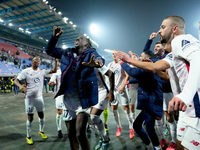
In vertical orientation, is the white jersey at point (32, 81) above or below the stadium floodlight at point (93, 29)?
below

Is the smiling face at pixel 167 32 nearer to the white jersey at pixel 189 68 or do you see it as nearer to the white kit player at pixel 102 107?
the white jersey at pixel 189 68

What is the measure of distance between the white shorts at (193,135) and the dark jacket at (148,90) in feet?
4.59

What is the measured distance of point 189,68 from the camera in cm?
139

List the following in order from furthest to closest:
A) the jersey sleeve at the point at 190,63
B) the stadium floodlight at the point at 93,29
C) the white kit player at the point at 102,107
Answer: the stadium floodlight at the point at 93,29 → the white kit player at the point at 102,107 → the jersey sleeve at the point at 190,63

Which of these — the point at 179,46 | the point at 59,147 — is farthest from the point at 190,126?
the point at 59,147

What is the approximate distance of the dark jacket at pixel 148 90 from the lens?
9.23 ft

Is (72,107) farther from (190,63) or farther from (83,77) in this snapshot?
(190,63)

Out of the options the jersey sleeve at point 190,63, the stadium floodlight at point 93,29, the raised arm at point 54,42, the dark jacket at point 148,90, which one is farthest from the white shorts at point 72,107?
the stadium floodlight at point 93,29

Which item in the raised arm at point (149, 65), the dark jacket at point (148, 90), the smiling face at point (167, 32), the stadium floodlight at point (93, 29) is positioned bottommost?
the dark jacket at point (148, 90)

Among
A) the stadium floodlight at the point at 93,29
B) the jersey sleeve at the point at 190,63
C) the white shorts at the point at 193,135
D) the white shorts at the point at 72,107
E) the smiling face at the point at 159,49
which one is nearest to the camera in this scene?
the jersey sleeve at the point at 190,63

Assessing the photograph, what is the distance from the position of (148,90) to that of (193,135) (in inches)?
61.2

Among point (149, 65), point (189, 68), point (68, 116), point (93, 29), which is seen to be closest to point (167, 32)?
point (149, 65)

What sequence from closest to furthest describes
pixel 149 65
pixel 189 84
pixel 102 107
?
pixel 189 84, pixel 149 65, pixel 102 107

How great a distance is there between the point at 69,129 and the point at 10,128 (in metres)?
3.73
